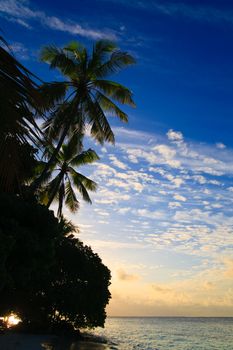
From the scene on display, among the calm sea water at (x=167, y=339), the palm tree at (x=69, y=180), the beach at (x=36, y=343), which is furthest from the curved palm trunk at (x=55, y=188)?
the calm sea water at (x=167, y=339)

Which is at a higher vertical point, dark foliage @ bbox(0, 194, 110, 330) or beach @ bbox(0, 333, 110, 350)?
dark foliage @ bbox(0, 194, 110, 330)

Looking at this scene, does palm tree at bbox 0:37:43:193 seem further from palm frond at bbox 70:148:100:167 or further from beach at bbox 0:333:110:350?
palm frond at bbox 70:148:100:167

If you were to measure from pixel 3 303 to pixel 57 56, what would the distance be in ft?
50.0

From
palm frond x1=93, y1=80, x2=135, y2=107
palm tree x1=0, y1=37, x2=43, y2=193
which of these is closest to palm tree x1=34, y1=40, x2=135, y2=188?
palm frond x1=93, y1=80, x2=135, y2=107

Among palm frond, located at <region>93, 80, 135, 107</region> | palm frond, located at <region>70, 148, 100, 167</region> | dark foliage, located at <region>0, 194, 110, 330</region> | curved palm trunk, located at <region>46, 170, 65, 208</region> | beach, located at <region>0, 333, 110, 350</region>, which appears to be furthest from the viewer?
palm frond, located at <region>70, 148, 100, 167</region>

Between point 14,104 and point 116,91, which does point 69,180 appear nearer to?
point 116,91

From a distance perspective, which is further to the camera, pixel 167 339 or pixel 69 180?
pixel 167 339

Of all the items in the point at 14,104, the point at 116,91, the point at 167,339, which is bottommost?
the point at 167,339

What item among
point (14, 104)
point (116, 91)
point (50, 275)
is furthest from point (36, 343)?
point (14, 104)

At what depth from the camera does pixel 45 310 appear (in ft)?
98.0

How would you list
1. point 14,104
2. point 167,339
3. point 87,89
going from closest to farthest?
point 14,104 < point 87,89 < point 167,339

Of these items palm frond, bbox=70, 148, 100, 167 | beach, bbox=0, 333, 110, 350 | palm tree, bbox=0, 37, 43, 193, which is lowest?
beach, bbox=0, 333, 110, 350

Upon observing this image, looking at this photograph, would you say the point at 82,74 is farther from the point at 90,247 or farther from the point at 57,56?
the point at 90,247

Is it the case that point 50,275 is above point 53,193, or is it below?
below
